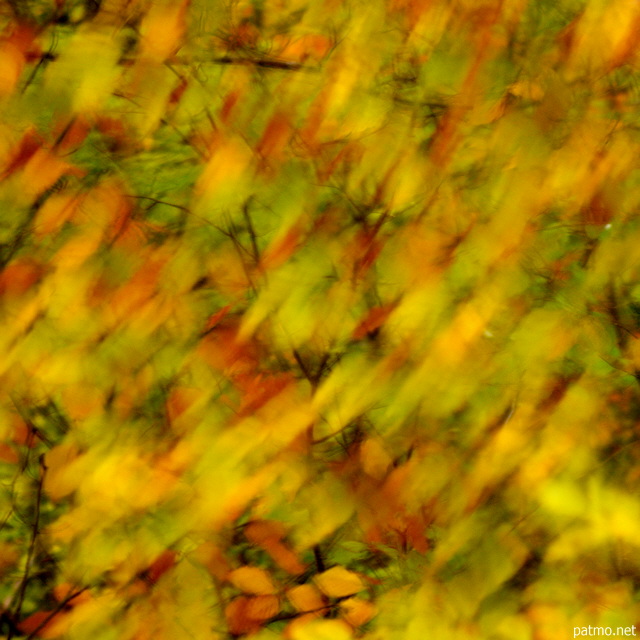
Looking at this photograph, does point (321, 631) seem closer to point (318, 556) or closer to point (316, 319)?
point (318, 556)

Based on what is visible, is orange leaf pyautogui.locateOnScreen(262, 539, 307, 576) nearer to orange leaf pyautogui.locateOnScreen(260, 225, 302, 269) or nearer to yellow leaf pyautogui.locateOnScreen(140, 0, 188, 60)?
orange leaf pyautogui.locateOnScreen(260, 225, 302, 269)

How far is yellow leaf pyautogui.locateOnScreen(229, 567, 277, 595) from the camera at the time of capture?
103cm

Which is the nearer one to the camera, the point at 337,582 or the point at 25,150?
the point at 25,150

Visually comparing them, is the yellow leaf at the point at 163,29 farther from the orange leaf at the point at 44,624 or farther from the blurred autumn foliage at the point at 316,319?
the orange leaf at the point at 44,624

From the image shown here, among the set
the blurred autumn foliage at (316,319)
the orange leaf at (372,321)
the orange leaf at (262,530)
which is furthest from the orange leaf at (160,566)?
the orange leaf at (372,321)

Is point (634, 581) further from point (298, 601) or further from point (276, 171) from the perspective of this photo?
point (276, 171)

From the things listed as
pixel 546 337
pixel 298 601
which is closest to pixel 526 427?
pixel 546 337

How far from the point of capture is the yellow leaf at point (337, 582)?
1.04 meters

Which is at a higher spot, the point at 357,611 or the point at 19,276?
the point at 19,276

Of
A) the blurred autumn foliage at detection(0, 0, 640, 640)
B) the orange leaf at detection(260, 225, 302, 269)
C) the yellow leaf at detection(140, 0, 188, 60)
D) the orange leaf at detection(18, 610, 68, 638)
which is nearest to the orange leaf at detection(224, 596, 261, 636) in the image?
the blurred autumn foliage at detection(0, 0, 640, 640)

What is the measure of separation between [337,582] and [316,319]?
14.7 inches

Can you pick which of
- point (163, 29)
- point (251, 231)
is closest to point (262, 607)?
point (251, 231)

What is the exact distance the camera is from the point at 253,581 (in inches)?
40.9

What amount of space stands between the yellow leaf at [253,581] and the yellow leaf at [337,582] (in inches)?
2.6
